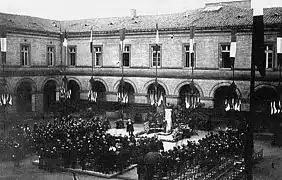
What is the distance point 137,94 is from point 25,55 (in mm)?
9854

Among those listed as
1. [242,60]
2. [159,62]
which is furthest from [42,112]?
[242,60]

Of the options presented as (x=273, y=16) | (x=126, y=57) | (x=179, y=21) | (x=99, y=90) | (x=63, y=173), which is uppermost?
(x=179, y=21)

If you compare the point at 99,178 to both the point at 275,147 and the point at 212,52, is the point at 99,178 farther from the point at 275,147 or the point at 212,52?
the point at 212,52

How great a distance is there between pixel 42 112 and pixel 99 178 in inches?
685

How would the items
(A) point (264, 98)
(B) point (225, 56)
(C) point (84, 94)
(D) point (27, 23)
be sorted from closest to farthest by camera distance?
(A) point (264, 98)
(B) point (225, 56)
(D) point (27, 23)
(C) point (84, 94)

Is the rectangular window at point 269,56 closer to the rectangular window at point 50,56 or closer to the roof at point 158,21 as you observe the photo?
the roof at point 158,21

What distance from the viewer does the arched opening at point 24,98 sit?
29.8 m

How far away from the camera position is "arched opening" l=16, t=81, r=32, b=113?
97.9ft

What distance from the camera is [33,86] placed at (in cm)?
Result: 3086

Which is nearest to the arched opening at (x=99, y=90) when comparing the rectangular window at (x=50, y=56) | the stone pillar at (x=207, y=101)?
the rectangular window at (x=50, y=56)

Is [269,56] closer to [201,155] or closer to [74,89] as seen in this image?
[201,155]

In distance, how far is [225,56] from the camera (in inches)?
1073

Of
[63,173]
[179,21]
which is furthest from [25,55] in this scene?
[63,173]

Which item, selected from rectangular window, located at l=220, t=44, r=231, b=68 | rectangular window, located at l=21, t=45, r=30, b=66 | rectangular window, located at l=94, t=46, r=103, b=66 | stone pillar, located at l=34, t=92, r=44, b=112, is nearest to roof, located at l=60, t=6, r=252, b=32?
rectangular window, located at l=220, t=44, r=231, b=68
